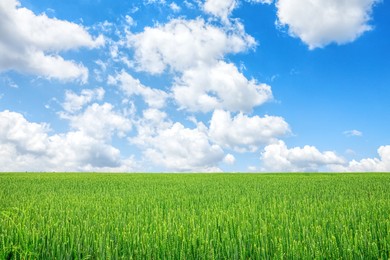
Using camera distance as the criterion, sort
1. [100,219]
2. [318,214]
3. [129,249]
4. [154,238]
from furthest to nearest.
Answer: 1. [318,214]
2. [100,219]
3. [154,238]
4. [129,249]

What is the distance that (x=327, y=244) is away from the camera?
455cm

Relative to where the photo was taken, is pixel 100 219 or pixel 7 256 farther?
pixel 100 219

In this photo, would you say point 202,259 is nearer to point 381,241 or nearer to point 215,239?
point 215,239

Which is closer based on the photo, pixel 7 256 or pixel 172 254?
pixel 172 254

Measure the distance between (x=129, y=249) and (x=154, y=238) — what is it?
0.43 meters

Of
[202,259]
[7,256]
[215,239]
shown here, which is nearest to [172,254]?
[202,259]

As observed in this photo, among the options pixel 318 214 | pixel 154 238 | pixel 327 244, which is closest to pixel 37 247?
pixel 154 238

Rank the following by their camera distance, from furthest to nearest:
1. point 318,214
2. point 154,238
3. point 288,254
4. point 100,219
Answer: point 318,214 < point 100,219 < point 154,238 < point 288,254

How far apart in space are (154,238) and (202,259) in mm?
878

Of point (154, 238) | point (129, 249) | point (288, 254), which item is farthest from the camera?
point (154, 238)

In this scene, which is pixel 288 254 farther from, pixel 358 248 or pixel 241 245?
→ pixel 358 248

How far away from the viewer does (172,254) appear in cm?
430

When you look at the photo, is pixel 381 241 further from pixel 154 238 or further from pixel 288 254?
pixel 154 238

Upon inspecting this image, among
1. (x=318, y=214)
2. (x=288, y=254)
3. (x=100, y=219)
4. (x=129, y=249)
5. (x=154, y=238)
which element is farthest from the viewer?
(x=318, y=214)
